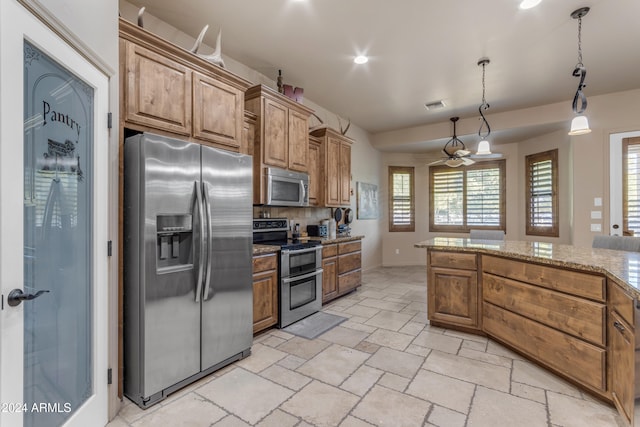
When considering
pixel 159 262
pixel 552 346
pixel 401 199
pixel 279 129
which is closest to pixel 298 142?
pixel 279 129

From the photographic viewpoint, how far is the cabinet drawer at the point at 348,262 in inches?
172

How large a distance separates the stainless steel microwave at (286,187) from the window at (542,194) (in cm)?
458

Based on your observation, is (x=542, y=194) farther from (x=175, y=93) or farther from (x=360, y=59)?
(x=175, y=93)

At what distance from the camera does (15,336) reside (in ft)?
3.95

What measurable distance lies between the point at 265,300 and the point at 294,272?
48 centimetres

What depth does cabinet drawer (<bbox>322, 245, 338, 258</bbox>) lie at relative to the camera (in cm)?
400

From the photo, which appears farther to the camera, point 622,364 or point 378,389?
point 378,389

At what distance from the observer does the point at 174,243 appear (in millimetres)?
2146

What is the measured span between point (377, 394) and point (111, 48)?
2841 millimetres

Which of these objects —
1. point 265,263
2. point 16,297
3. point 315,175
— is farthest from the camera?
point 315,175

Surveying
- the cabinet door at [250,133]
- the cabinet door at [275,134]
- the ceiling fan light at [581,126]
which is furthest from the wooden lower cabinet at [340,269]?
the ceiling fan light at [581,126]

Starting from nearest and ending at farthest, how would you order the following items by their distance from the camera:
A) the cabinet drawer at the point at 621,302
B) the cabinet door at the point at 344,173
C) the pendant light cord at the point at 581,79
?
the cabinet drawer at the point at 621,302 → the pendant light cord at the point at 581,79 → the cabinet door at the point at 344,173

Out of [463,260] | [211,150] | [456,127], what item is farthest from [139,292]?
[456,127]

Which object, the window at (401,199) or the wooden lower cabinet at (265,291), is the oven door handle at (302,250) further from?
the window at (401,199)
